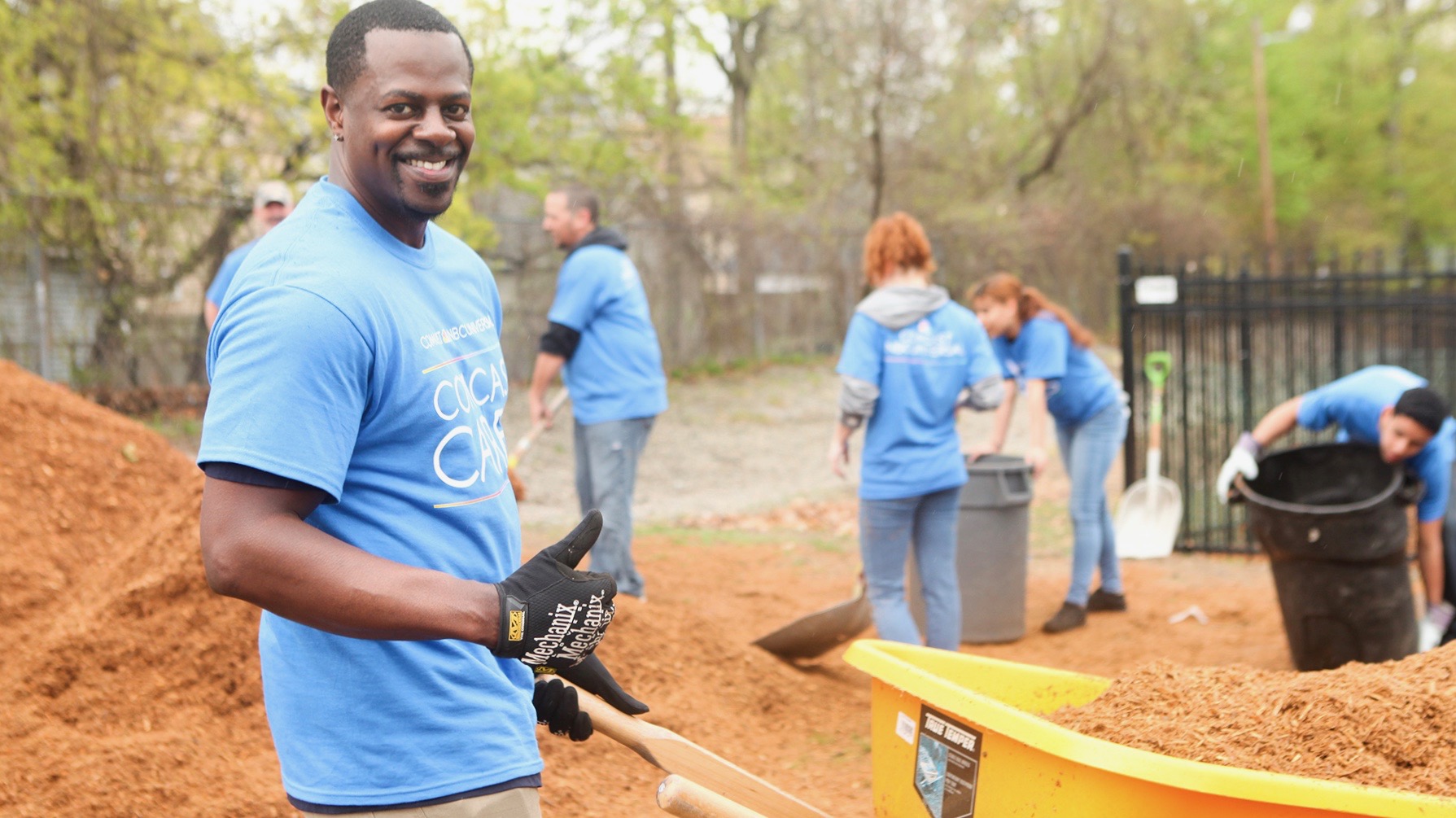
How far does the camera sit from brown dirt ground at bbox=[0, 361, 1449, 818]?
3.55 m

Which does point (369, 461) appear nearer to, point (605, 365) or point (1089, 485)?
point (605, 365)

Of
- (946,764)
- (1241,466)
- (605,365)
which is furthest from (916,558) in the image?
(946,764)

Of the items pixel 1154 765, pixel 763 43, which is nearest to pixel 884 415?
pixel 1154 765

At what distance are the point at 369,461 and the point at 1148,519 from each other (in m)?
7.84

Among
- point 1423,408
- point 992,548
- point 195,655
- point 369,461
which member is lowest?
point 992,548

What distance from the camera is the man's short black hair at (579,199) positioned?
6.47 metres

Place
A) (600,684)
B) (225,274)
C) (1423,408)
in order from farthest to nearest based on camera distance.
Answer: (225,274) → (1423,408) → (600,684)

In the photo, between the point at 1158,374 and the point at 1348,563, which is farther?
the point at 1158,374

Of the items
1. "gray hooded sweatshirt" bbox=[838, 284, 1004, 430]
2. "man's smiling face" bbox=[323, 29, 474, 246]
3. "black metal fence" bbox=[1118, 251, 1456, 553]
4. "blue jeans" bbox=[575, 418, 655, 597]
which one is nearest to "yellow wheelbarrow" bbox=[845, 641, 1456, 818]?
"man's smiling face" bbox=[323, 29, 474, 246]

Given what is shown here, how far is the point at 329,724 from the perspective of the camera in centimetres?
170

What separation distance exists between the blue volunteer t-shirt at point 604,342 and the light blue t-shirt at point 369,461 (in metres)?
4.37

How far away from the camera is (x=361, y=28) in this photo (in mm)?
1755

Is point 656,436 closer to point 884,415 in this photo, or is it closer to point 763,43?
point 884,415

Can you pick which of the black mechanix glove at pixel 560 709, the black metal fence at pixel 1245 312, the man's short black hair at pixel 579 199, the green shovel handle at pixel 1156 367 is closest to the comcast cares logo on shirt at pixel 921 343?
the man's short black hair at pixel 579 199
